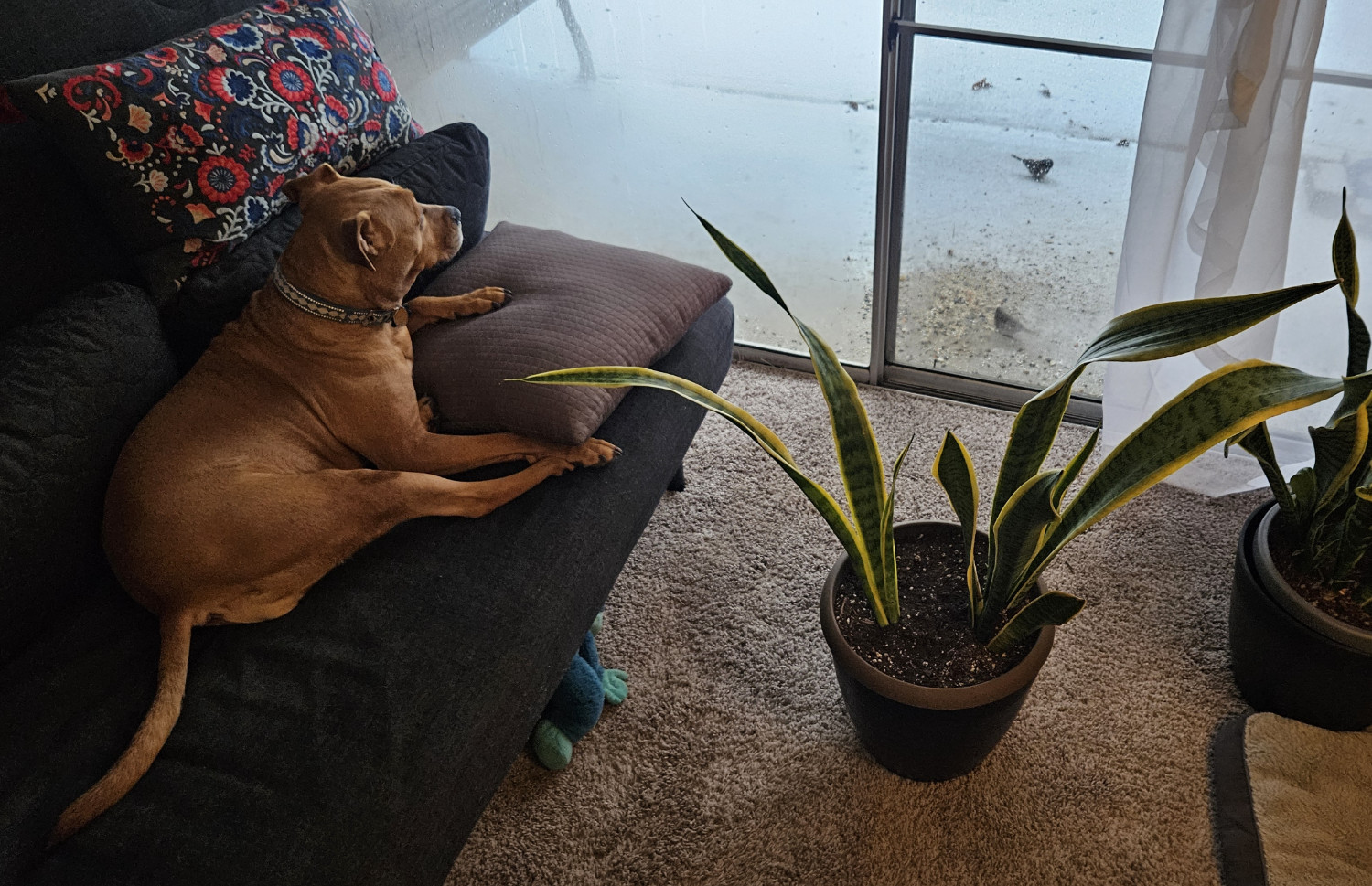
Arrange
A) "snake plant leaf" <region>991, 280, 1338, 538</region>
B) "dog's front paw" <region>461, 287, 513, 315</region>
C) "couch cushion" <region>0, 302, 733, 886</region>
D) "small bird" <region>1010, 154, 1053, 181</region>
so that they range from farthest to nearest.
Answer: "small bird" <region>1010, 154, 1053, 181</region>
"dog's front paw" <region>461, 287, 513, 315</region>
"couch cushion" <region>0, 302, 733, 886</region>
"snake plant leaf" <region>991, 280, 1338, 538</region>

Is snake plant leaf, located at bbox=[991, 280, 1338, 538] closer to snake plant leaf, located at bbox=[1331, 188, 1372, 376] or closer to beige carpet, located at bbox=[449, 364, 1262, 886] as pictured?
snake plant leaf, located at bbox=[1331, 188, 1372, 376]

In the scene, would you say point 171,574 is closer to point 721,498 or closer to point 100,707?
point 100,707

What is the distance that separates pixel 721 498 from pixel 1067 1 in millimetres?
1188

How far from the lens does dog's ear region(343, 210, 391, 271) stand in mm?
1367

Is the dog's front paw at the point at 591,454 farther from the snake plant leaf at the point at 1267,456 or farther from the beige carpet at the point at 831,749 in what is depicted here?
the snake plant leaf at the point at 1267,456

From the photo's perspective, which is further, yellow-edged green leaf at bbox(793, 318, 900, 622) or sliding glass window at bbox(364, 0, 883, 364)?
sliding glass window at bbox(364, 0, 883, 364)

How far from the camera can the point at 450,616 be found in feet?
4.25

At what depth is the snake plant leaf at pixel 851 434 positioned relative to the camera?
1.13 meters

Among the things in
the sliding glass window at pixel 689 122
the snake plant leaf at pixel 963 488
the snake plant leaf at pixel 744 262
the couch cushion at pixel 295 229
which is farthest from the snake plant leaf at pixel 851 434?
the sliding glass window at pixel 689 122

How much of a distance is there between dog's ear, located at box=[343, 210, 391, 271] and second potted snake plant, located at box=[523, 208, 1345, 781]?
17.2 inches

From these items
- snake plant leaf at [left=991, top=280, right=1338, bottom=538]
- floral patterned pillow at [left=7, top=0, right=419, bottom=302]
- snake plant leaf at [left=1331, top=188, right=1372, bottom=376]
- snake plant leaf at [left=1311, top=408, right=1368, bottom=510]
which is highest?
floral patterned pillow at [left=7, top=0, right=419, bottom=302]

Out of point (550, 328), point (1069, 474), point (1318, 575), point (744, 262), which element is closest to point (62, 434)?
point (550, 328)

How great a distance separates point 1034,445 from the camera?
1173mm

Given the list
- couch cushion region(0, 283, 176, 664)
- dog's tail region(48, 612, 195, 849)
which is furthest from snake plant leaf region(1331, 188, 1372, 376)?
couch cushion region(0, 283, 176, 664)
